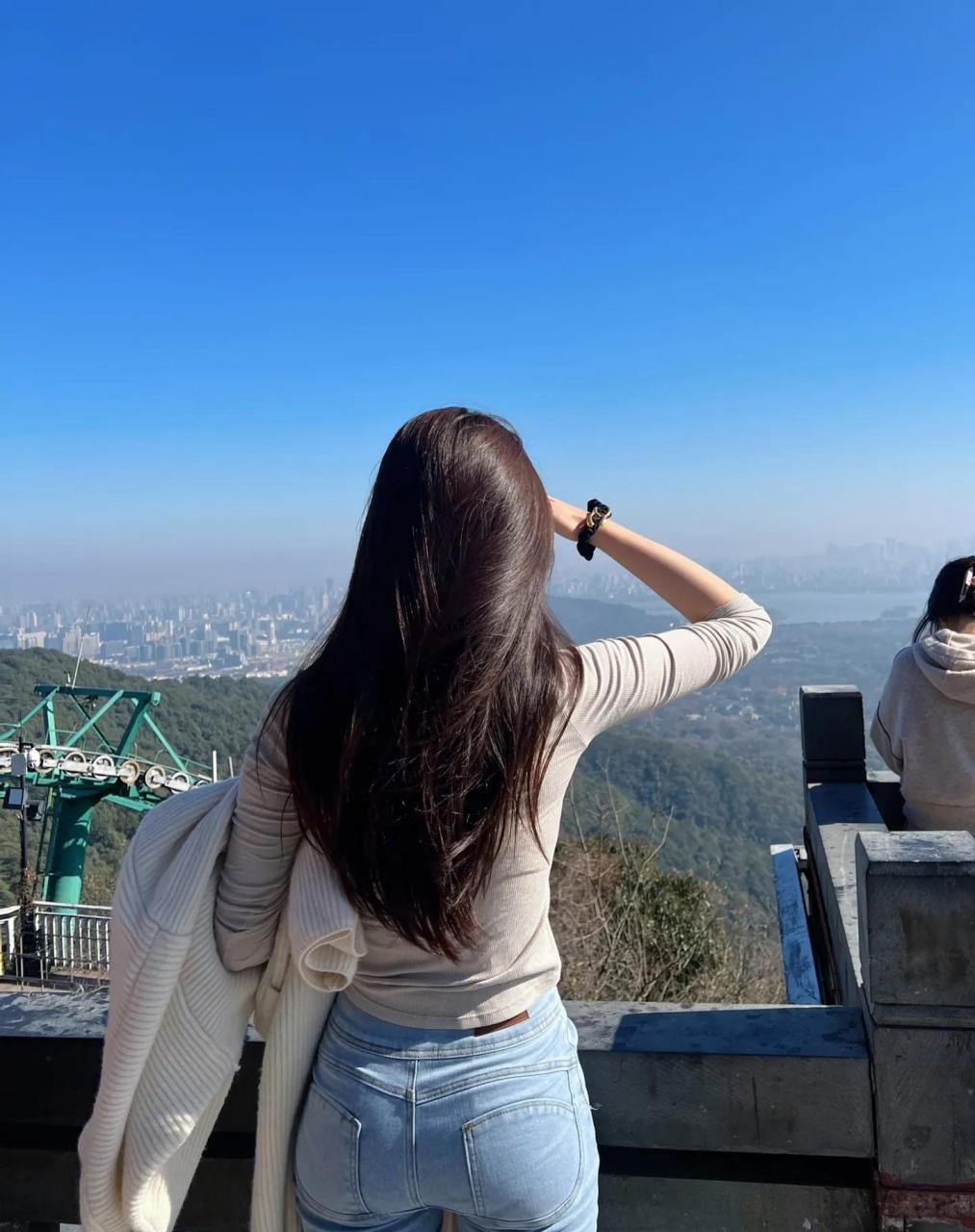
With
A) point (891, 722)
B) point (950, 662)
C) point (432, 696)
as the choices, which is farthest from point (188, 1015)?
point (891, 722)

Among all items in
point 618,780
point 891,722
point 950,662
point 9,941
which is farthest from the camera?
point 618,780

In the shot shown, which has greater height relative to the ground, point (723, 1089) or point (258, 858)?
point (258, 858)

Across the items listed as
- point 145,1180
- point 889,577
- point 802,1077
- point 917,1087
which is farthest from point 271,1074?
point 889,577

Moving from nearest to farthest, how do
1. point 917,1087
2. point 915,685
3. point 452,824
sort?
point 452,824
point 917,1087
point 915,685

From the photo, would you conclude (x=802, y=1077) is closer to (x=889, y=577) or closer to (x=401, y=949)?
(x=401, y=949)

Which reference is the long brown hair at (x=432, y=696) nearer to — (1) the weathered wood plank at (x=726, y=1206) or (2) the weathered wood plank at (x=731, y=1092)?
(2) the weathered wood plank at (x=731, y=1092)

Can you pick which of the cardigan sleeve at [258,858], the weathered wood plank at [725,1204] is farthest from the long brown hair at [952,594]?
the cardigan sleeve at [258,858]

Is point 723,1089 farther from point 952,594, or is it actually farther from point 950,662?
point 952,594
